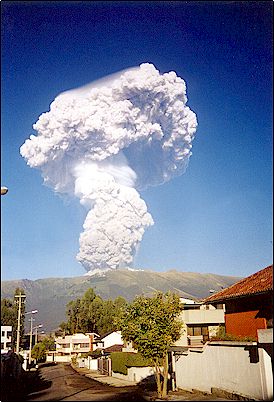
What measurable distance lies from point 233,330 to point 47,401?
45.0 feet

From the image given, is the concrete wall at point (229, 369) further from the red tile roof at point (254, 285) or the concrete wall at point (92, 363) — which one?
the concrete wall at point (92, 363)

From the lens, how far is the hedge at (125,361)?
3497 centimetres

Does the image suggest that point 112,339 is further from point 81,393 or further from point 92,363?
point 81,393

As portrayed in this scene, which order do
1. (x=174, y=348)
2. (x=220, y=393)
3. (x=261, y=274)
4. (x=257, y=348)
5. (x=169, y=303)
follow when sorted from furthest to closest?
(x=174, y=348), (x=261, y=274), (x=169, y=303), (x=220, y=393), (x=257, y=348)

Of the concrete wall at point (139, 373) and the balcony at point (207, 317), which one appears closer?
the balcony at point (207, 317)

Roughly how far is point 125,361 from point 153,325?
1797 centimetres

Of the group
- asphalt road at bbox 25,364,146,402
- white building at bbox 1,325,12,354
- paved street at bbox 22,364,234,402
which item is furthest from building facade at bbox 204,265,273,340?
white building at bbox 1,325,12,354

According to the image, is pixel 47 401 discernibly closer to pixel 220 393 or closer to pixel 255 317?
pixel 220 393

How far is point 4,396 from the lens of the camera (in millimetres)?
14414

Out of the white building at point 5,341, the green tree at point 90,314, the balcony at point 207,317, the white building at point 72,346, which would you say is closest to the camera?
the white building at point 5,341

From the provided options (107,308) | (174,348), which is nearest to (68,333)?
(107,308)

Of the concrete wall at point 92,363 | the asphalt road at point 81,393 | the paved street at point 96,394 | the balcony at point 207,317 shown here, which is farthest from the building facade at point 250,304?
the concrete wall at point 92,363

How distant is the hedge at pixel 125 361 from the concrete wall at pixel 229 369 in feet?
31.2

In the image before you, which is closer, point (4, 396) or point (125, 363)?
point (4, 396)
